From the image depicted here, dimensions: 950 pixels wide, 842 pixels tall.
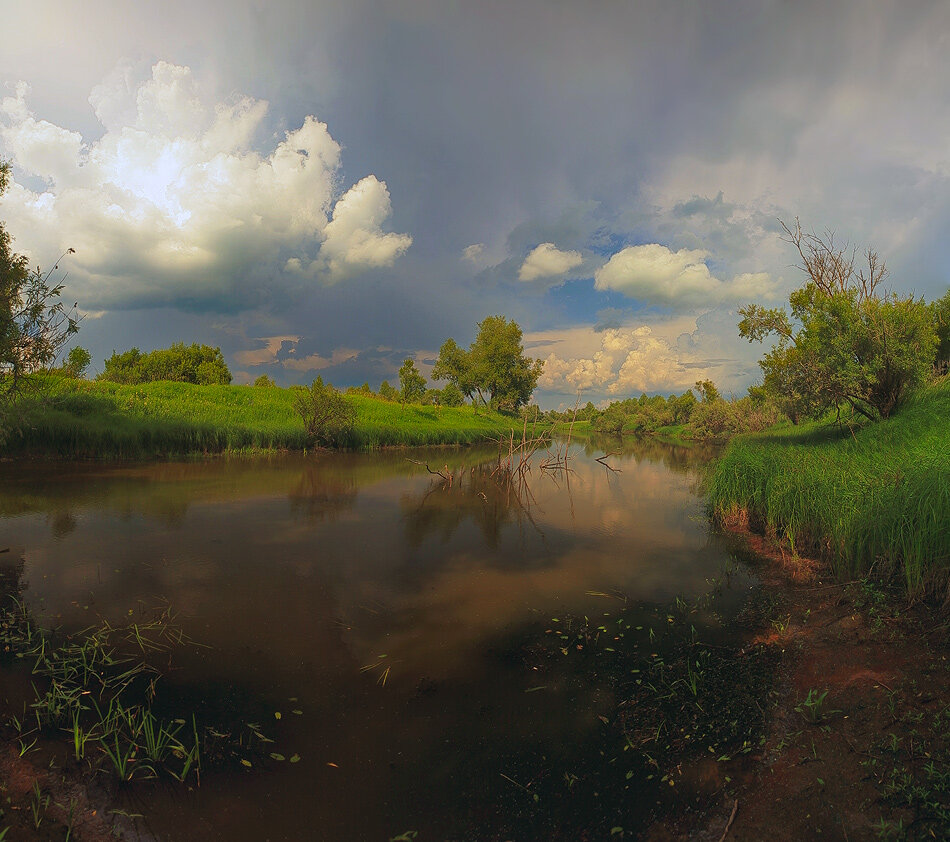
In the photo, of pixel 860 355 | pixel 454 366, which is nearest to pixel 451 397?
pixel 454 366

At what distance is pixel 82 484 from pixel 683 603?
17776 millimetres

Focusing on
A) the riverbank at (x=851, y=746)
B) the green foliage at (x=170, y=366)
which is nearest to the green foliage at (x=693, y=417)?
the riverbank at (x=851, y=746)

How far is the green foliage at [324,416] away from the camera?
98.2 ft

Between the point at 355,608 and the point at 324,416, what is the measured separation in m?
25.0

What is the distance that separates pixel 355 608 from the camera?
682 cm

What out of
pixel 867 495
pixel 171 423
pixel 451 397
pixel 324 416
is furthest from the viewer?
pixel 451 397

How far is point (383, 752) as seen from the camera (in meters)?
3.82

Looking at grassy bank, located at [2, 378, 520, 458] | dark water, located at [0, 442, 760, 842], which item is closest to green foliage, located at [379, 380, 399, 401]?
grassy bank, located at [2, 378, 520, 458]

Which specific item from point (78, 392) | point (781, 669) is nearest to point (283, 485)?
point (781, 669)

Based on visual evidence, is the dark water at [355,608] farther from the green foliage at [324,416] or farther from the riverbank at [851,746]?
the green foliage at [324,416]

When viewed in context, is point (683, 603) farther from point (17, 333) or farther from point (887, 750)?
point (17, 333)

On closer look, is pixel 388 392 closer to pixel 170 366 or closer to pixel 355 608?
pixel 170 366

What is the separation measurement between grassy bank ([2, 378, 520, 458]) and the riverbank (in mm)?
13498

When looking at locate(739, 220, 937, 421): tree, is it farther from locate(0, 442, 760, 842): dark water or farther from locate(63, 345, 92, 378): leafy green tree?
locate(63, 345, 92, 378): leafy green tree
